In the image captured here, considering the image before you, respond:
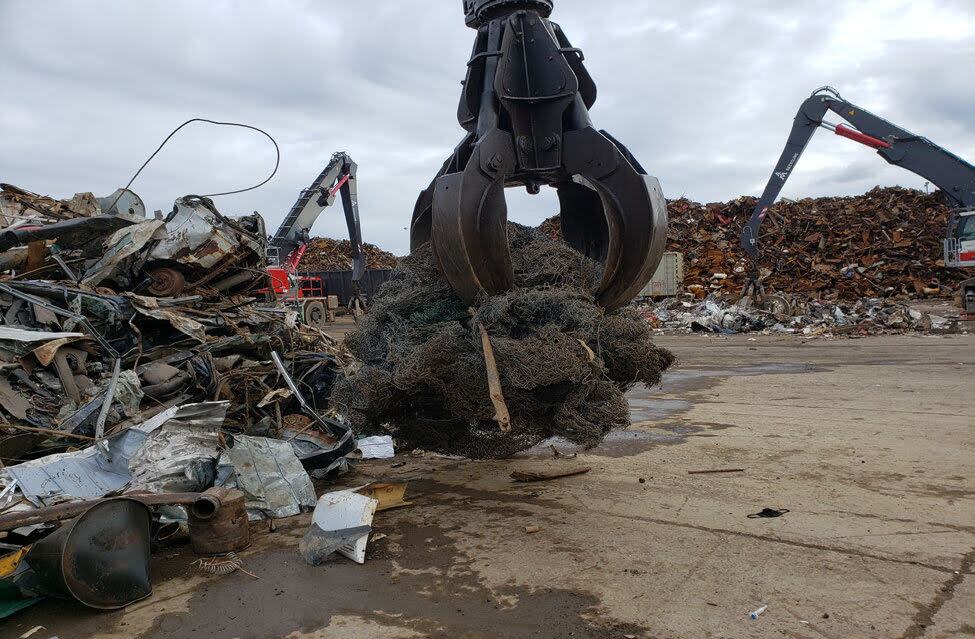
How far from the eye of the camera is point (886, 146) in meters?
17.7

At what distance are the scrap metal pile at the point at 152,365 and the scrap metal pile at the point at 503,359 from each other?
1087 millimetres

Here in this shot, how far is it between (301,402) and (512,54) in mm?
3323

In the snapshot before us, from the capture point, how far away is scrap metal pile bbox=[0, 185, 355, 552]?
446 centimetres

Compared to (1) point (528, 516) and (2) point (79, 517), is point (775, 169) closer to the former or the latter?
(1) point (528, 516)

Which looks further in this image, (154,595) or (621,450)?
(621,450)

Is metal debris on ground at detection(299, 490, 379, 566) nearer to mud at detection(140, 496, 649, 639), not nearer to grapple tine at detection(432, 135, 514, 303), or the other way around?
mud at detection(140, 496, 649, 639)

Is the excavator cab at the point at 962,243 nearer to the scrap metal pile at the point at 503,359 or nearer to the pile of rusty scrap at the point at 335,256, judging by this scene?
the scrap metal pile at the point at 503,359

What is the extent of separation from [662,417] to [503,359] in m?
4.06

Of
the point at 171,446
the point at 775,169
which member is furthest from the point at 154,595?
the point at 775,169

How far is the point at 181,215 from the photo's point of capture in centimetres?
739

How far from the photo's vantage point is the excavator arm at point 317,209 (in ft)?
60.8

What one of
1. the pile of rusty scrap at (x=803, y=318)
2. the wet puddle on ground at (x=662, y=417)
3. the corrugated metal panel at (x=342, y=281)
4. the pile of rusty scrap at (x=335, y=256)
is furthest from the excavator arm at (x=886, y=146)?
the pile of rusty scrap at (x=335, y=256)

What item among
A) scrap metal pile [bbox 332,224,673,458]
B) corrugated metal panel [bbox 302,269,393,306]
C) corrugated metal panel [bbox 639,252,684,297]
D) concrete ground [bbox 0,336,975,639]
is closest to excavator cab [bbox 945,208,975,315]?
corrugated metal panel [bbox 639,252,684,297]

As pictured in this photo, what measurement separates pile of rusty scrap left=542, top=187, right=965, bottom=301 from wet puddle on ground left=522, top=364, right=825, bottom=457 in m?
10.4
